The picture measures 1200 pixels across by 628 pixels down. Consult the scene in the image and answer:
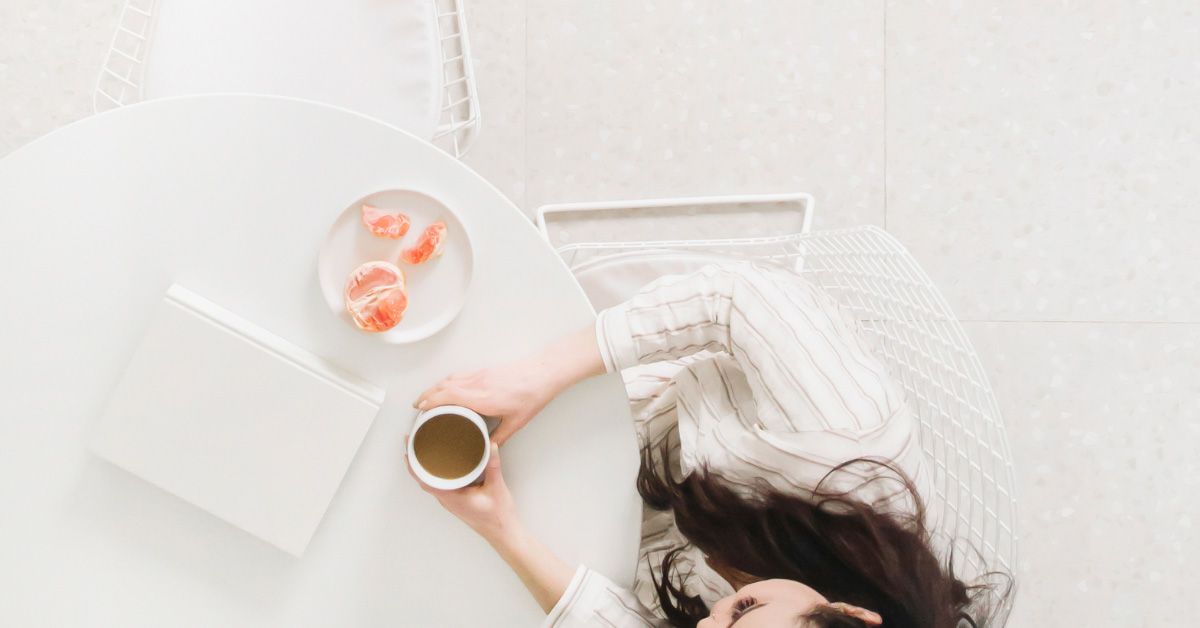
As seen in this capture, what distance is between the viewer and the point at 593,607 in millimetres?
863

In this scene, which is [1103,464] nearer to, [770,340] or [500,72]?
[770,340]

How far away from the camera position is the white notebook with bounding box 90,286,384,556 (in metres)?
0.83

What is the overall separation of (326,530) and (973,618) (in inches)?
28.5

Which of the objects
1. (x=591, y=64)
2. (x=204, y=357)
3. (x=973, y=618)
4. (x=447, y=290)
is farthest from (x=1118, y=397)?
(x=204, y=357)

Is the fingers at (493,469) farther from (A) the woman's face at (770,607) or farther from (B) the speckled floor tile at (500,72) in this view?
(B) the speckled floor tile at (500,72)

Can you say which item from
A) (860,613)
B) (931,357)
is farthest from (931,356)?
(860,613)

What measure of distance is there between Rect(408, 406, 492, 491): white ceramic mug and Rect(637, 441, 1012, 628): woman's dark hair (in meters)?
0.20

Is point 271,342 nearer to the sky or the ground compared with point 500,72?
nearer to the ground

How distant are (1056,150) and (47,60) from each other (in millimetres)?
1932

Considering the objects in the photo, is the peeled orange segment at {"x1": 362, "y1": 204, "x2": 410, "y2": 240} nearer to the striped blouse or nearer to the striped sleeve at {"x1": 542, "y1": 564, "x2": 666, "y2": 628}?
the striped blouse

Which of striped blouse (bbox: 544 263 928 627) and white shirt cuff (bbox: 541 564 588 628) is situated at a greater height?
striped blouse (bbox: 544 263 928 627)

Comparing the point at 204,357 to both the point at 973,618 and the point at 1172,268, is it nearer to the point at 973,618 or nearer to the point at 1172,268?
the point at 973,618

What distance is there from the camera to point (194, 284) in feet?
2.78

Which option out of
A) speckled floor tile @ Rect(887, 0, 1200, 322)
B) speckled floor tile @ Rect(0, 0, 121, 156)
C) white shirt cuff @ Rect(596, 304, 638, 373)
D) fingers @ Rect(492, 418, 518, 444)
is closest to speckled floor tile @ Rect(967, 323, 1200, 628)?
speckled floor tile @ Rect(887, 0, 1200, 322)
